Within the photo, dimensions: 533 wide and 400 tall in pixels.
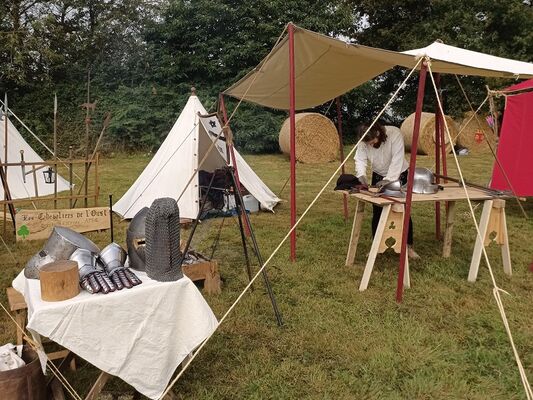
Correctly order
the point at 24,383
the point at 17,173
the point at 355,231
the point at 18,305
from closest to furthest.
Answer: the point at 24,383 < the point at 18,305 < the point at 355,231 < the point at 17,173

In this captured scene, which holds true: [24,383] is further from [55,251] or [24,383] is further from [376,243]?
[376,243]

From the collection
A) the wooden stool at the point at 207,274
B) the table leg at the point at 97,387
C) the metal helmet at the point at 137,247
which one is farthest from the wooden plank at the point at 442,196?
the table leg at the point at 97,387

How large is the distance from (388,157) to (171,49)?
41.6 feet

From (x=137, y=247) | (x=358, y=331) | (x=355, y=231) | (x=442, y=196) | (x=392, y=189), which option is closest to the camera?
(x=137, y=247)

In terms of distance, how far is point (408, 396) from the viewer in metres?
2.47

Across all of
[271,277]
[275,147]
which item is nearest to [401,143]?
[271,277]

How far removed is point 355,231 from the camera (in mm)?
4383

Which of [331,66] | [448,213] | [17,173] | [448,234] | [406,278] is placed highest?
[331,66]

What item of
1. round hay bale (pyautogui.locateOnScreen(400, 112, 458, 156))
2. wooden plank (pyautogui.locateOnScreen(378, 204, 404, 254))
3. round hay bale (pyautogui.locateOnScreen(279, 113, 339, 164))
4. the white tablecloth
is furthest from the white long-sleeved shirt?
round hay bale (pyautogui.locateOnScreen(400, 112, 458, 156))

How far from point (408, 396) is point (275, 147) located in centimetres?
1250

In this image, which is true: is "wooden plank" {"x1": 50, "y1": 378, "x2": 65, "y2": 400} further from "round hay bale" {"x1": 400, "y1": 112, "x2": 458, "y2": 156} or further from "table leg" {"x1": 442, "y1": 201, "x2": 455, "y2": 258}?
"round hay bale" {"x1": 400, "y1": 112, "x2": 458, "y2": 156}

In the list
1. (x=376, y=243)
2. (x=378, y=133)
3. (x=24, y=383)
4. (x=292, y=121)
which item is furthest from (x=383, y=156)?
(x=24, y=383)

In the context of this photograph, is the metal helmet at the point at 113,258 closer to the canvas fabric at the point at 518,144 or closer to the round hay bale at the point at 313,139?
the canvas fabric at the point at 518,144

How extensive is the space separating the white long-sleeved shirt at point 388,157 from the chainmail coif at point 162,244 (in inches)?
103
